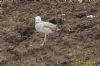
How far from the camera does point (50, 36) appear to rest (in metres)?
19.2

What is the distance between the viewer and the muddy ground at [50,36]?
1733 cm

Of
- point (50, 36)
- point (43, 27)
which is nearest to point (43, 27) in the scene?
point (43, 27)

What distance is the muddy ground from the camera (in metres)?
17.3

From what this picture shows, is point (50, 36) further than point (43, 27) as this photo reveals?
Yes

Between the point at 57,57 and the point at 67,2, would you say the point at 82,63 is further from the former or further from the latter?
the point at 67,2

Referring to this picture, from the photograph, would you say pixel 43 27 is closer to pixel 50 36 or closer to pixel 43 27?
pixel 43 27

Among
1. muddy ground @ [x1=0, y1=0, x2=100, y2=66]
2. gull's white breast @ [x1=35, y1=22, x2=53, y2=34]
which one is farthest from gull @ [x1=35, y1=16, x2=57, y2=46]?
muddy ground @ [x1=0, y1=0, x2=100, y2=66]

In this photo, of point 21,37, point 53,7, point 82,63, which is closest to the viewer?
point 82,63

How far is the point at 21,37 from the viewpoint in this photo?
19.3 m

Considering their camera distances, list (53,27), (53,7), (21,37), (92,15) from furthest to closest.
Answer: (53,7)
(92,15)
(21,37)
(53,27)

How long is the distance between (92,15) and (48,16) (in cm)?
198

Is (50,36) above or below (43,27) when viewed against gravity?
below

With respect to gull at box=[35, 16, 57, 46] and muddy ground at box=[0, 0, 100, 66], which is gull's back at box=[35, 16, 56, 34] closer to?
gull at box=[35, 16, 57, 46]

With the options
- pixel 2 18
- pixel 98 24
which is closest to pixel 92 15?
pixel 98 24
